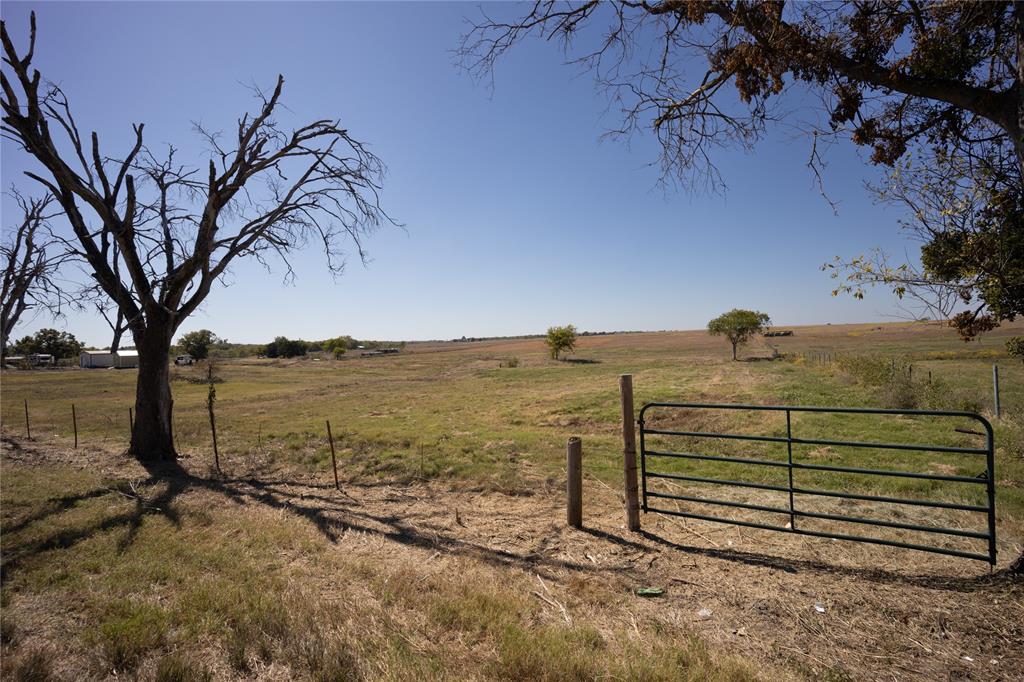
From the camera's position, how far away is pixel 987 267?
16.5ft

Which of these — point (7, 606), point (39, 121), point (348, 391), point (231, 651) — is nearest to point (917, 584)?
point (231, 651)

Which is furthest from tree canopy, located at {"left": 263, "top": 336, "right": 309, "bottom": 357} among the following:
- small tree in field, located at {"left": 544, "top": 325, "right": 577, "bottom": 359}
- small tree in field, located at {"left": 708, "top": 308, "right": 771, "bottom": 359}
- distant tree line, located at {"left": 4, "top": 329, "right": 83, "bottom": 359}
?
small tree in field, located at {"left": 708, "top": 308, "right": 771, "bottom": 359}

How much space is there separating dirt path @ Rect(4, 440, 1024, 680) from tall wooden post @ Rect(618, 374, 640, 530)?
27 centimetres

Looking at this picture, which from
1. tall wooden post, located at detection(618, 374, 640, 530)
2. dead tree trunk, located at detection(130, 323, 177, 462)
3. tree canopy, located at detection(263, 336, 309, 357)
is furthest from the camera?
tree canopy, located at detection(263, 336, 309, 357)

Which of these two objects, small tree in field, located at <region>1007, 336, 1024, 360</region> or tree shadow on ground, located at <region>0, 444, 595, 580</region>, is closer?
tree shadow on ground, located at <region>0, 444, 595, 580</region>

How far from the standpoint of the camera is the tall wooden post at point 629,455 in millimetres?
6002

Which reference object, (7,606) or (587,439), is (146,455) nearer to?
(7,606)

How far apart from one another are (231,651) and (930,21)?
841 cm

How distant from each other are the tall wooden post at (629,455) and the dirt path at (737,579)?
266 mm

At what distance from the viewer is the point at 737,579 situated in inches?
188

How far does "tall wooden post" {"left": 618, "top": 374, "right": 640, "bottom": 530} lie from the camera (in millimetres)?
6002

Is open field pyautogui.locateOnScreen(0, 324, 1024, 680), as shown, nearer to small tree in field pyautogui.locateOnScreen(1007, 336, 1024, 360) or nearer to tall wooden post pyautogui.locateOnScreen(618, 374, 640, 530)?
tall wooden post pyautogui.locateOnScreen(618, 374, 640, 530)

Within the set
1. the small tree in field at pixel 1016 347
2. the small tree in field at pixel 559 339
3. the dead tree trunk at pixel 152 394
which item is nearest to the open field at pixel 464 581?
the dead tree trunk at pixel 152 394

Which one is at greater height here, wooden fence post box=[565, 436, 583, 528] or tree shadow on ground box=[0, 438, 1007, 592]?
wooden fence post box=[565, 436, 583, 528]
